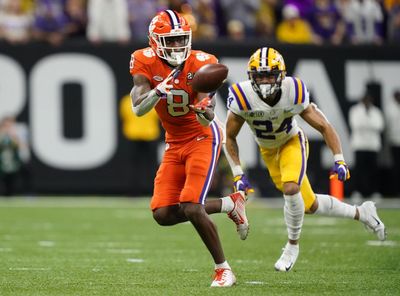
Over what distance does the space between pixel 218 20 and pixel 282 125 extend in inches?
324

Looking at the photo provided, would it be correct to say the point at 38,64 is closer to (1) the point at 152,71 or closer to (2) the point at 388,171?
(2) the point at 388,171

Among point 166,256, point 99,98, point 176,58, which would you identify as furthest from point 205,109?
point 99,98

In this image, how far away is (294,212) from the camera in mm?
7090

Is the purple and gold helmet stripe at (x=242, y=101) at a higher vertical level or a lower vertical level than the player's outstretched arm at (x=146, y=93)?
lower

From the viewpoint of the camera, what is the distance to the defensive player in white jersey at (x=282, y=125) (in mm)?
6895

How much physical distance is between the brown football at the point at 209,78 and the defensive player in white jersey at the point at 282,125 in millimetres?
844

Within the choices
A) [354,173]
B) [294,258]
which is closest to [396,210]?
[354,173]

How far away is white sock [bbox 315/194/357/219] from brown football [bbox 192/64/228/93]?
1718 mm

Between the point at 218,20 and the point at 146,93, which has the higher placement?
the point at 146,93

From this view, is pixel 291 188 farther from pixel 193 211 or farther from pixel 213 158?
pixel 193 211

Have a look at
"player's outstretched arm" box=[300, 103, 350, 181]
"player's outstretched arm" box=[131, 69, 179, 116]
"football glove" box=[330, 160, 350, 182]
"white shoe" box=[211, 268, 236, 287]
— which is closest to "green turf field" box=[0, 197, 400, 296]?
"white shoe" box=[211, 268, 236, 287]

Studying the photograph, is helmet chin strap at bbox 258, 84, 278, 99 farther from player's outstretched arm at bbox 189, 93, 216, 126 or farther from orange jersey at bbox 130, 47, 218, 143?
player's outstretched arm at bbox 189, 93, 216, 126

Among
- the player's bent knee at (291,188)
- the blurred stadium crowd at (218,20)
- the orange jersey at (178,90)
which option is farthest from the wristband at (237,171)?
the blurred stadium crowd at (218,20)

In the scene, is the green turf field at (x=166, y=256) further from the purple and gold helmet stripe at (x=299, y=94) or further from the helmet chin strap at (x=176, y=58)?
the helmet chin strap at (x=176, y=58)
